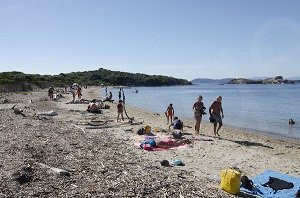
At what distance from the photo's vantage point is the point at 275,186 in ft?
28.2

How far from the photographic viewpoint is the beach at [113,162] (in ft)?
25.3

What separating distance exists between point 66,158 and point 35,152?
3.66 feet

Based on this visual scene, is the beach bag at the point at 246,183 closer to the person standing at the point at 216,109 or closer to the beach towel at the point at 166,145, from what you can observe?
the beach towel at the point at 166,145

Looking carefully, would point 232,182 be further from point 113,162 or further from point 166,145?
point 166,145

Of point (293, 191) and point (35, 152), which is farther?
point (35, 152)

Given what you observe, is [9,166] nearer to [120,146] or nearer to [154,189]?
[154,189]

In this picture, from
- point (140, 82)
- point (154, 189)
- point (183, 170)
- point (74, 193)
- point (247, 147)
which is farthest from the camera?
point (140, 82)

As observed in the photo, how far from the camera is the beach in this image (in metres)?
7.71

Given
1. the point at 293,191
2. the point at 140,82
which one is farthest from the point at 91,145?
the point at 140,82

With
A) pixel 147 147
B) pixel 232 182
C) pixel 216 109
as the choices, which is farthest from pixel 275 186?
pixel 216 109

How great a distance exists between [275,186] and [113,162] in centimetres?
427

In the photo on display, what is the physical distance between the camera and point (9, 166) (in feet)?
29.6

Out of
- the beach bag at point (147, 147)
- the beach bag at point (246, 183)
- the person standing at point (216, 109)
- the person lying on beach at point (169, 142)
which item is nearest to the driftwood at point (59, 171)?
the beach bag at point (246, 183)

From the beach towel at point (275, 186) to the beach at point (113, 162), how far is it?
2.85 ft
